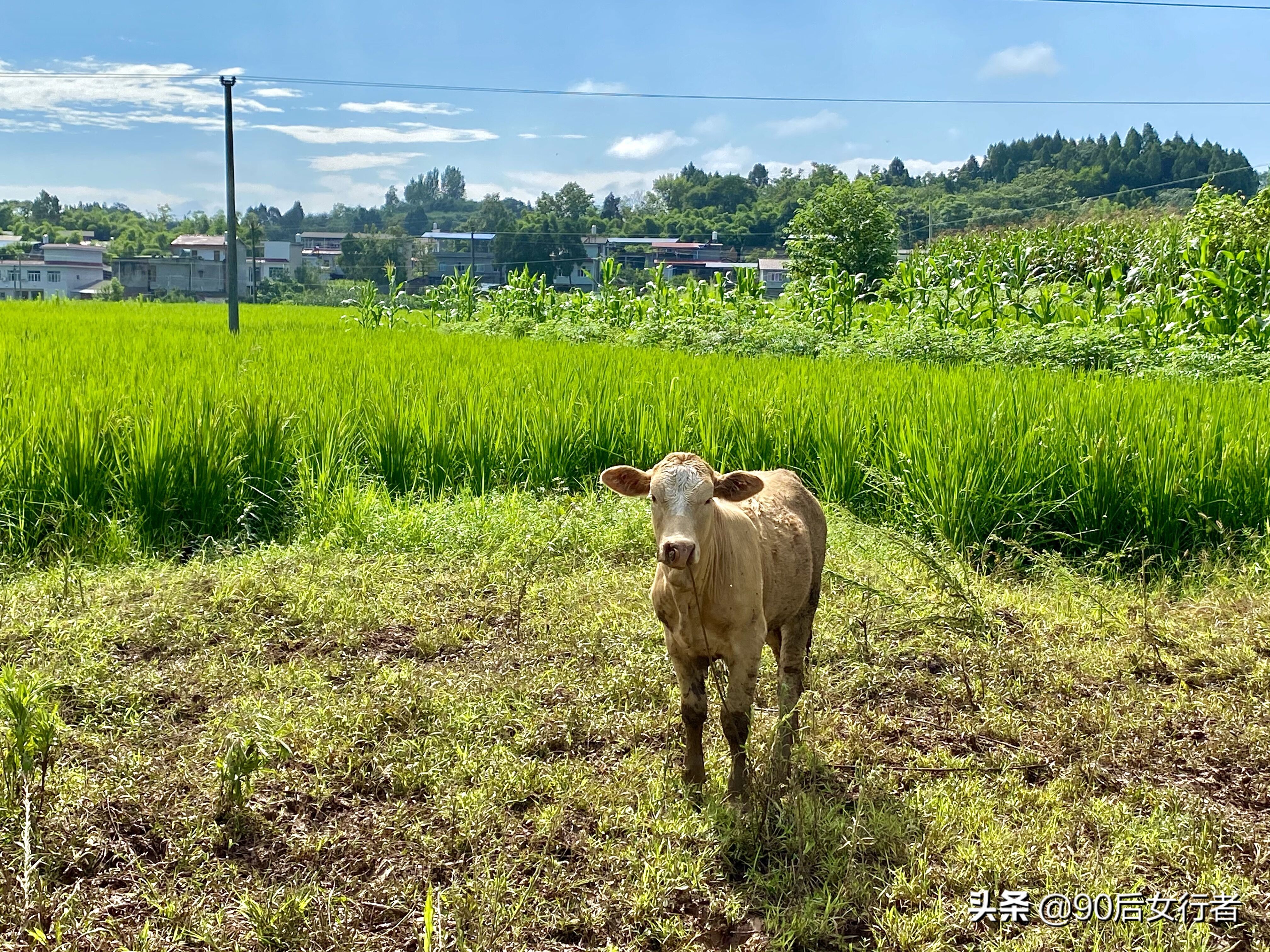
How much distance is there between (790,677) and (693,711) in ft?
1.81

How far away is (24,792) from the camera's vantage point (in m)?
2.55

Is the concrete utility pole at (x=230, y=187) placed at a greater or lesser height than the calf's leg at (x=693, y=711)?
greater

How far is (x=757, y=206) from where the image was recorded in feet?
192

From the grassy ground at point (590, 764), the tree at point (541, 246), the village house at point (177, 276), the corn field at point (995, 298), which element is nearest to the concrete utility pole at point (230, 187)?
the corn field at point (995, 298)

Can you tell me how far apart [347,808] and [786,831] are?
1.23 meters

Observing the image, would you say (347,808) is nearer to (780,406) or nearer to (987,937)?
(987,937)

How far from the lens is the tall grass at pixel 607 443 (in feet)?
16.2

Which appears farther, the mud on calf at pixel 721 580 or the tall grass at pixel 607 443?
the tall grass at pixel 607 443

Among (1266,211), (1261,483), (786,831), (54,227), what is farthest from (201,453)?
(54,227)

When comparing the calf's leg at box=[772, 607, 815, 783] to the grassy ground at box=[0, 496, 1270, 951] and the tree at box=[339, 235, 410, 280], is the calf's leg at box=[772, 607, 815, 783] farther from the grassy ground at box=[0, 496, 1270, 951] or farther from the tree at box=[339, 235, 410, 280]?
the tree at box=[339, 235, 410, 280]

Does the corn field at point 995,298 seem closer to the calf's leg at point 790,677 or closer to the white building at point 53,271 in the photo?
the calf's leg at point 790,677

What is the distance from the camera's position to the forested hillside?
44.8 metres

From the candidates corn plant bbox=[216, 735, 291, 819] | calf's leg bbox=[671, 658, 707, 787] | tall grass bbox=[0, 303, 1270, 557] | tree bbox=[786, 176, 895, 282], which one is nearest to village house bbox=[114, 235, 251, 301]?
tree bbox=[786, 176, 895, 282]

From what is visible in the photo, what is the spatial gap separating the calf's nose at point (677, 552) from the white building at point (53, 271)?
54.6 m
